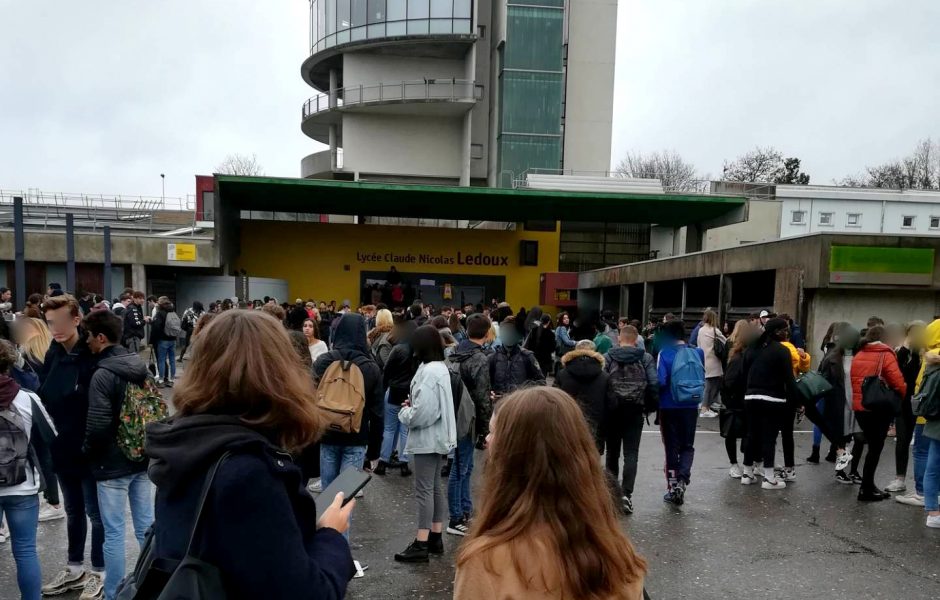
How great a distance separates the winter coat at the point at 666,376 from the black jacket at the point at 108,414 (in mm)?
5056

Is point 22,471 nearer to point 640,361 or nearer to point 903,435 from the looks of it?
point 640,361

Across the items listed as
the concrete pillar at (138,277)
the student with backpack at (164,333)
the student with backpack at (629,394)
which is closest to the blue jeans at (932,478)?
the student with backpack at (629,394)

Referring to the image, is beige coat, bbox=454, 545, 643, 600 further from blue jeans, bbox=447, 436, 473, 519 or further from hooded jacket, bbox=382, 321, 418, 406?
hooded jacket, bbox=382, 321, 418, 406

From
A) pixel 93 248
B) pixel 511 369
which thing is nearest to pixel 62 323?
pixel 511 369

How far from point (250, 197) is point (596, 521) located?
93.6ft

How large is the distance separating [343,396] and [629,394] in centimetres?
297

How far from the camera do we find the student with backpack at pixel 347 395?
16.4 ft

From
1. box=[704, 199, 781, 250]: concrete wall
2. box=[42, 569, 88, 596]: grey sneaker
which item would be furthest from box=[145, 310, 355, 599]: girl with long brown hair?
box=[704, 199, 781, 250]: concrete wall

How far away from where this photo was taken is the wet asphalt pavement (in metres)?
4.80

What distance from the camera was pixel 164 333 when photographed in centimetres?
1324

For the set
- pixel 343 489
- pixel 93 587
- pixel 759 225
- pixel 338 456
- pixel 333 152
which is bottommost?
pixel 93 587

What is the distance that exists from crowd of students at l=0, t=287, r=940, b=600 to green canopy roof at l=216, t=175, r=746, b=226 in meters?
17.6

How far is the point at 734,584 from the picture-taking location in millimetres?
4895

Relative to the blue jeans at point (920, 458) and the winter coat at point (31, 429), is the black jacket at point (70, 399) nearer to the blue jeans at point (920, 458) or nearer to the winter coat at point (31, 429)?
the winter coat at point (31, 429)
